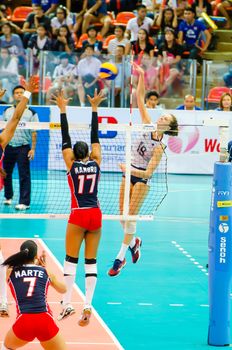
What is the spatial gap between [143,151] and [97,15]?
54.6 feet

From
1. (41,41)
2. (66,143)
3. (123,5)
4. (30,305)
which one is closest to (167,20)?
(123,5)

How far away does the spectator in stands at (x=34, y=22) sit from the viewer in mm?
27234

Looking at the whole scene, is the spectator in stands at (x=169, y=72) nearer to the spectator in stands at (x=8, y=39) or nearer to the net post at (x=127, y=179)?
the spectator in stands at (x=8, y=39)

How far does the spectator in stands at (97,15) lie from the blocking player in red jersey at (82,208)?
1787cm

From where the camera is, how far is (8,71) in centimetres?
2402

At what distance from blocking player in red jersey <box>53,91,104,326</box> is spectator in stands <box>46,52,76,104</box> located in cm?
1268

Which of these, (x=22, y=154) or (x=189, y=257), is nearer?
(x=189, y=257)

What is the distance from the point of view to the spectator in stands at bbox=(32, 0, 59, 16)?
29.2 metres

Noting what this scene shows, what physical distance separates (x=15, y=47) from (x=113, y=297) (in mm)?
13023

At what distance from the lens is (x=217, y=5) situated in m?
30.7

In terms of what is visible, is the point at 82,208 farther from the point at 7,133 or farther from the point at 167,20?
the point at 167,20

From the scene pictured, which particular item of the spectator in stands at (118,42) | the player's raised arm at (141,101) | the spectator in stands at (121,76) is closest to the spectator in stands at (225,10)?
the spectator in stands at (118,42)

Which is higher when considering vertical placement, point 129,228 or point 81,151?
point 81,151

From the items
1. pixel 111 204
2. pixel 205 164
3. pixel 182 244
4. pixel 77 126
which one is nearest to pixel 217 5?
pixel 205 164
